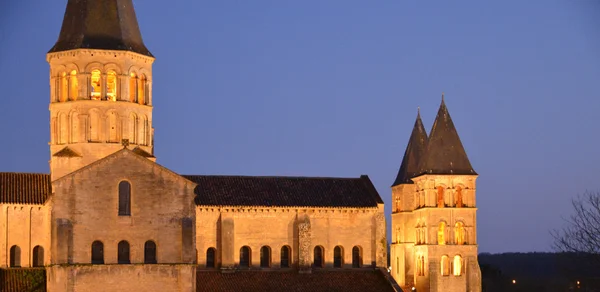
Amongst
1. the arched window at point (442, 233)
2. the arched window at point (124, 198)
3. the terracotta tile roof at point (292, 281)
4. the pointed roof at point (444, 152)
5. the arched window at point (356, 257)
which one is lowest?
the terracotta tile roof at point (292, 281)

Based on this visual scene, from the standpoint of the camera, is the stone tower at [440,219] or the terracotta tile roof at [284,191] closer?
the terracotta tile roof at [284,191]

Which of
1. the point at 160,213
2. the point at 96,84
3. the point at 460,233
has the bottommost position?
the point at 460,233

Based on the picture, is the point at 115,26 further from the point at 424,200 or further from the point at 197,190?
the point at 424,200

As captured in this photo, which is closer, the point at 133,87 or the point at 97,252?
the point at 97,252

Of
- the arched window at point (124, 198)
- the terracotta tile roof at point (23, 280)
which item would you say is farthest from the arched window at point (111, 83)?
the terracotta tile roof at point (23, 280)

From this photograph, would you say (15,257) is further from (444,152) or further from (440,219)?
(444,152)

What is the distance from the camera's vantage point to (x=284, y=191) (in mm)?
83500

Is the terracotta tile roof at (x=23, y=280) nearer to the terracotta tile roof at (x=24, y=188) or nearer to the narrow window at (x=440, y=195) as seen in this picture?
the terracotta tile roof at (x=24, y=188)

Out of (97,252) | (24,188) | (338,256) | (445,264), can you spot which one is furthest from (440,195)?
(24,188)

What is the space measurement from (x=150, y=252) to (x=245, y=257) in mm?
10302

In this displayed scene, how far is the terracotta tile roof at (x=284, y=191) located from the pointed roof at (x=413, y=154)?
698 cm

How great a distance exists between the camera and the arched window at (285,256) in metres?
82.5

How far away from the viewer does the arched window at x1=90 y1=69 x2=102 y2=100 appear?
76125mm

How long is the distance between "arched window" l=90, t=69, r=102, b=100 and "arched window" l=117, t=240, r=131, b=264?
962cm
